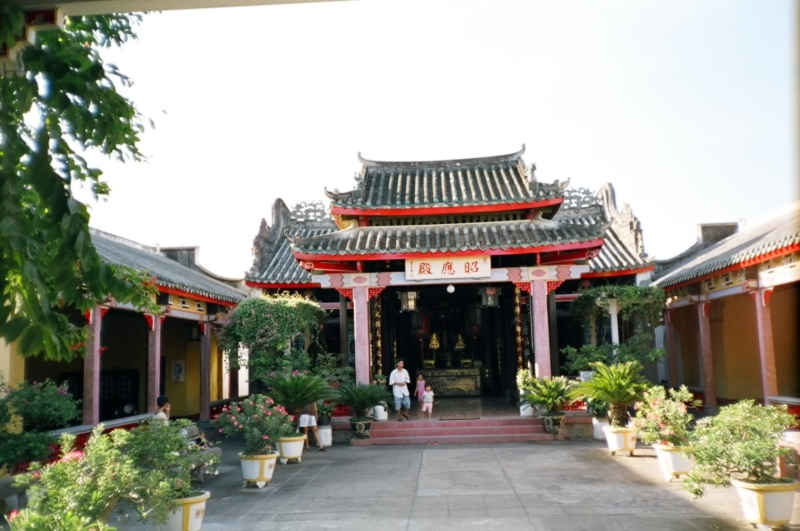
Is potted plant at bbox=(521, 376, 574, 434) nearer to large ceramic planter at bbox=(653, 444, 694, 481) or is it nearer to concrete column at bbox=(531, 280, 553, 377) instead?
concrete column at bbox=(531, 280, 553, 377)

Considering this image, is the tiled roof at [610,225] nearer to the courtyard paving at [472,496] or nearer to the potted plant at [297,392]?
the courtyard paving at [472,496]

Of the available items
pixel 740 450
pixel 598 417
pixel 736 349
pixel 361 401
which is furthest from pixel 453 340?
pixel 740 450

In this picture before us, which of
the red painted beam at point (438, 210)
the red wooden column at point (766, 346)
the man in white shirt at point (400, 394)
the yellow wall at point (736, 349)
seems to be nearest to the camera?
the red wooden column at point (766, 346)

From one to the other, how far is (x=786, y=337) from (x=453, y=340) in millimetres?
8423

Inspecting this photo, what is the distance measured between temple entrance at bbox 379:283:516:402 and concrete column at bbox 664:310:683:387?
435cm

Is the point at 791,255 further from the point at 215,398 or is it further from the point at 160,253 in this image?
the point at 160,253

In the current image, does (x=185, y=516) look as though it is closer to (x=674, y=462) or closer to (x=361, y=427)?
(x=674, y=462)

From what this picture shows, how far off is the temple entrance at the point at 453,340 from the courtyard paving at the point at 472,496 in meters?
6.84

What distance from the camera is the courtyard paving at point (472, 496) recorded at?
6973mm

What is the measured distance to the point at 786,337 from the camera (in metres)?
15.1

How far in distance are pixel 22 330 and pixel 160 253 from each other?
2033 cm

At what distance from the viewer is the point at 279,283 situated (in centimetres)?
1789

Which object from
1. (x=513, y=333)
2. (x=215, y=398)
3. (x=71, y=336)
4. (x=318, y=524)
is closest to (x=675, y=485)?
(x=318, y=524)

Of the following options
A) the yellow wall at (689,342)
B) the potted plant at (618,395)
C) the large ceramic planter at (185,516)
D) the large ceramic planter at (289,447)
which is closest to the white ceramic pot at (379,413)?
the large ceramic planter at (289,447)
